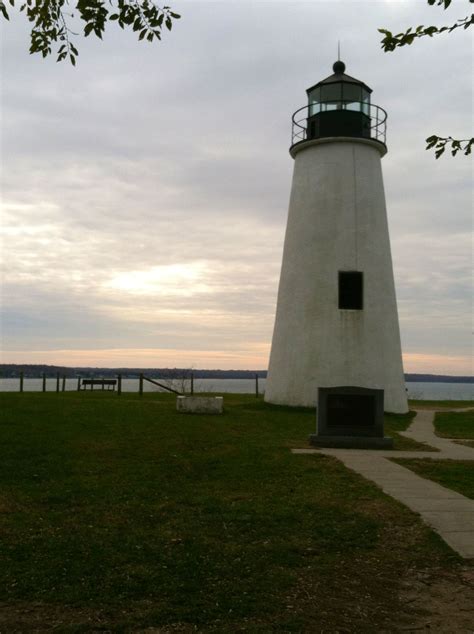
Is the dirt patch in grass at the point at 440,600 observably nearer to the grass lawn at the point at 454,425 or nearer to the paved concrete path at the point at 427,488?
the paved concrete path at the point at 427,488

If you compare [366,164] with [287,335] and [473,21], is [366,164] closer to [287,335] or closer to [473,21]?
[287,335]

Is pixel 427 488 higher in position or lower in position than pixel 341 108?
lower

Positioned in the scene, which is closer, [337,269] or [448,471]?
[448,471]

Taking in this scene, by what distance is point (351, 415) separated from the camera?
1399 centimetres

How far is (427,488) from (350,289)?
14009 millimetres

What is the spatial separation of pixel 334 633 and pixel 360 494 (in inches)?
167

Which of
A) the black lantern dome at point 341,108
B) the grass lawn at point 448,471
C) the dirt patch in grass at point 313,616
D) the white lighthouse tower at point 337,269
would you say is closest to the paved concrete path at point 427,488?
the grass lawn at point 448,471

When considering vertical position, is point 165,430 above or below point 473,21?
below

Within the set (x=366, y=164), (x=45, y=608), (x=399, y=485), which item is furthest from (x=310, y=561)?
(x=366, y=164)

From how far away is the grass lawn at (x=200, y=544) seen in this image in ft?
14.4

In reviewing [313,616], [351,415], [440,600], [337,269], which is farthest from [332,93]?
[313,616]

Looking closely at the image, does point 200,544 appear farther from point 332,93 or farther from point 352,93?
point 352,93

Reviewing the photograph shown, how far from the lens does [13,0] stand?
15.6 ft

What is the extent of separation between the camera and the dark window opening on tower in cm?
2217
